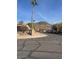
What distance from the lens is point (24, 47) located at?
90.7 inches

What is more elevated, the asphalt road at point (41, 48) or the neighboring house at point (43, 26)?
the neighboring house at point (43, 26)

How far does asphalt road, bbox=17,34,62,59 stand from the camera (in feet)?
7.47

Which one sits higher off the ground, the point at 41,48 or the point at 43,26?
the point at 43,26

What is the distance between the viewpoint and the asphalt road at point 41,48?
228 cm

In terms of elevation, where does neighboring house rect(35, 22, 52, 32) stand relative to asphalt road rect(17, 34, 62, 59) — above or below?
above

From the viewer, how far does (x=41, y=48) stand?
7.52 feet

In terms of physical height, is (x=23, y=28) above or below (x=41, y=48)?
above

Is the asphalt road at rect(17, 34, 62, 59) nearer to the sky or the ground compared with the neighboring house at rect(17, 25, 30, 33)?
nearer to the ground

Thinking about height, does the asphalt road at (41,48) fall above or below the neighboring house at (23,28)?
below
